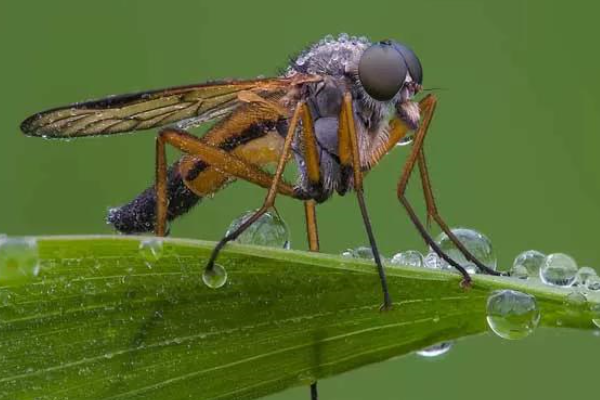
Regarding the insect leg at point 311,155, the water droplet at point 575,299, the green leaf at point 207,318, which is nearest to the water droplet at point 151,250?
the green leaf at point 207,318

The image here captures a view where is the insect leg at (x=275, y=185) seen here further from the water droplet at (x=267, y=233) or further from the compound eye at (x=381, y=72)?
the compound eye at (x=381, y=72)

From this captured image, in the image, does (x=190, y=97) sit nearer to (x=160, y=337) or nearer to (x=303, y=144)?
(x=303, y=144)

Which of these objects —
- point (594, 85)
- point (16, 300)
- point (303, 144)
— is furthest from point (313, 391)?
point (594, 85)

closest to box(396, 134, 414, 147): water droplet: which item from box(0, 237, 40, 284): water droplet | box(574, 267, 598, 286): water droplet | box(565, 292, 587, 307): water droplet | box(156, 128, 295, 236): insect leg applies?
box(156, 128, 295, 236): insect leg

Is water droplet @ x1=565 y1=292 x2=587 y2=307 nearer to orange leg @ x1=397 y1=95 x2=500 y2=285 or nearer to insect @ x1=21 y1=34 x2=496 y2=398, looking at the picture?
orange leg @ x1=397 y1=95 x2=500 y2=285

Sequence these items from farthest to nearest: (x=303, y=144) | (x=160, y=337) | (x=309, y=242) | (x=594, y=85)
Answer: (x=594, y=85) < (x=309, y=242) < (x=303, y=144) < (x=160, y=337)

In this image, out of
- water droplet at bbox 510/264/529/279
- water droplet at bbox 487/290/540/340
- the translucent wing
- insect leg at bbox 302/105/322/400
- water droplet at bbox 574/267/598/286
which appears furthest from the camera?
insect leg at bbox 302/105/322/400

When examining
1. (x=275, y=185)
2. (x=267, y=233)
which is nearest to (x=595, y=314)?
(x=267, y=233)
